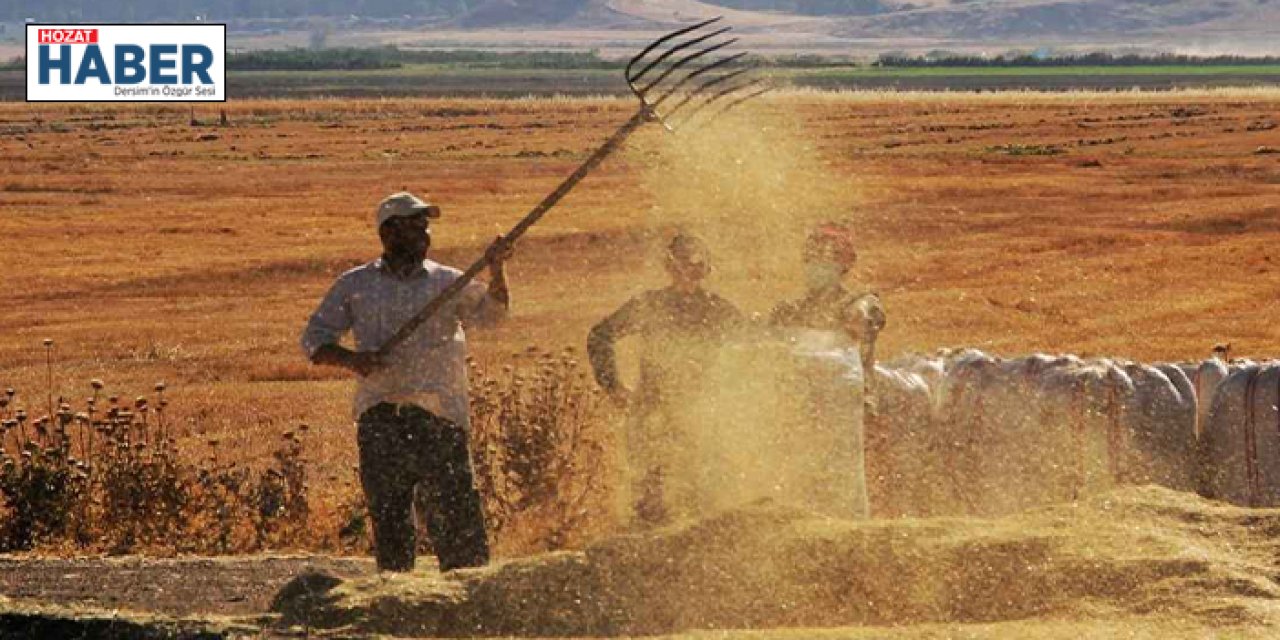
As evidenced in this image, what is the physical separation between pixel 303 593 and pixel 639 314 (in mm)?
2371

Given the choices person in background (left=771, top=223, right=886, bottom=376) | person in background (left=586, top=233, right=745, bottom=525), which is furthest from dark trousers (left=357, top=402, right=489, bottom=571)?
person in background (left=771, top=223, right=886, bottom=376)

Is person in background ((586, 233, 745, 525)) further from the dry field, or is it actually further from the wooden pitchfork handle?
the dry field

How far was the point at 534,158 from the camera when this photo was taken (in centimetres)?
5019

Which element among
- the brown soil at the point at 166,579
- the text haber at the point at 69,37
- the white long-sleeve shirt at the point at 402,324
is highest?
the text haber at the point at 69,37

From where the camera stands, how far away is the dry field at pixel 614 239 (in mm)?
16594

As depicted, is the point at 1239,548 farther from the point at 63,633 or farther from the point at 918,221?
the point at 918,221

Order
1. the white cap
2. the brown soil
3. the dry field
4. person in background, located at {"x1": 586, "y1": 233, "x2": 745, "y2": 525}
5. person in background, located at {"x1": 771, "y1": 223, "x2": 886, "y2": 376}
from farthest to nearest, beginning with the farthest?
the dry field
person in background, located at {"x1": 771, "y1": 223, "x2": 886, "y2": 376}
person in background, located at {"x1": 586, "y1": 233, "x2": 745, "y2": 525}
the brown soil
the white cap

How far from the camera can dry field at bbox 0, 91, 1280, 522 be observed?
16.6m

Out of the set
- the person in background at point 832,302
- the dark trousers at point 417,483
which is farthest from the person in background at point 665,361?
the dark trousers at point 417,483

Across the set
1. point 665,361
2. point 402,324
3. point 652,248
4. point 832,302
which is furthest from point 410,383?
point 652,248

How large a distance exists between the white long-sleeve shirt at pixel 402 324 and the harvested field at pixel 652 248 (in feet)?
4.42

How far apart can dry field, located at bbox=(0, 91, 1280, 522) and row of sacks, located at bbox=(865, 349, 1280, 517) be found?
1.41 m

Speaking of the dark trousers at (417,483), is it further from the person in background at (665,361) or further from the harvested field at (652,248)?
the harvested field at (652,248)

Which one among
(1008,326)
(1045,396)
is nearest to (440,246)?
(1008,326)
